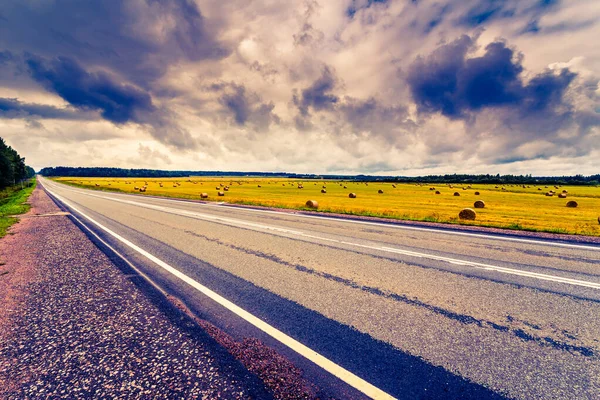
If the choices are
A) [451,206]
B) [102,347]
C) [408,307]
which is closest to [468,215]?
[451,206]

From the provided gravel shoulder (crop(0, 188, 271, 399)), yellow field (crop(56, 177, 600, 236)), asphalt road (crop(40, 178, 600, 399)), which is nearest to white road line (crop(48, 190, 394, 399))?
asphalt road (crop(40, 178, 600, 399))

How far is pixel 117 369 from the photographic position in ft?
10.1

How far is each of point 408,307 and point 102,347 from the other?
425 centimetres

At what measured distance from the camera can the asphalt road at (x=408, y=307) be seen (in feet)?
9.53

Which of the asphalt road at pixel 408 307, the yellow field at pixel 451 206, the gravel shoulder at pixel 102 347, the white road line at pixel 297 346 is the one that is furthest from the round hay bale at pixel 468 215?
the gravel shoulder at pixel 102 347

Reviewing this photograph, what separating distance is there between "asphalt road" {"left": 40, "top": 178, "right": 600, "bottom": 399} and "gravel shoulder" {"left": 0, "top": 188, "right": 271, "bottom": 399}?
0.56 m

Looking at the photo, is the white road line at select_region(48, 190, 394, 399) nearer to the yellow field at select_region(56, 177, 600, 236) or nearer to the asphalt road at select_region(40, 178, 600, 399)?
the asphalt road at select_region(40, 178, 600, 399)

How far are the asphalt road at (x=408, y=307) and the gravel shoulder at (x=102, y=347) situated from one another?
1.85ft

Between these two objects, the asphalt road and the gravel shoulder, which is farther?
the asphalt road

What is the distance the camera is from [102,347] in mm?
3486

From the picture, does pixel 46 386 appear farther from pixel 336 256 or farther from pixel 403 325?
pixel 336 256

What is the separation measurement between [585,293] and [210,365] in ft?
20.5

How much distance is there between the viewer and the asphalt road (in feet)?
9.53

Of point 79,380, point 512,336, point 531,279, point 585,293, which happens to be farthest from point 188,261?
point 585,293
